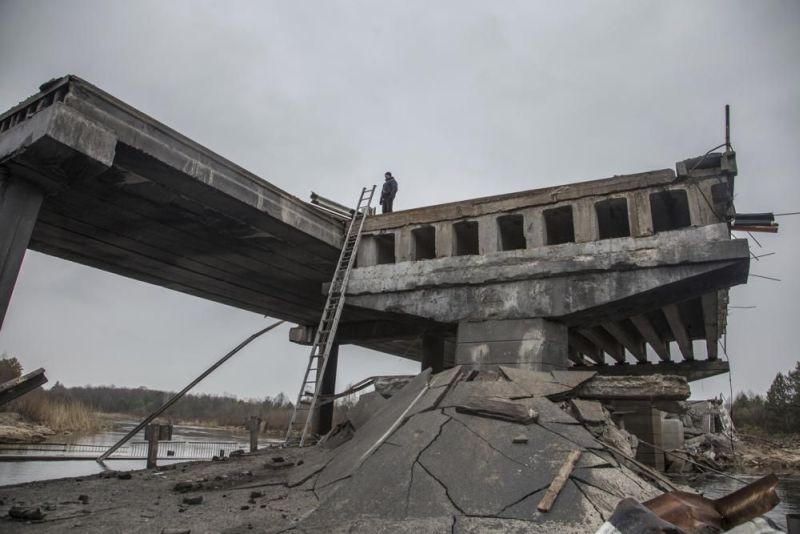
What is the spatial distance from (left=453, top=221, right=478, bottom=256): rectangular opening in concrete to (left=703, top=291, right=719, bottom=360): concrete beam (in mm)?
5474

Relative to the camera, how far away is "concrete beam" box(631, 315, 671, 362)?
46.8ft

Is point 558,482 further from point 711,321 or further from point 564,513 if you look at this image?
point 711,321

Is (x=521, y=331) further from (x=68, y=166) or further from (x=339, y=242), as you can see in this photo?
(x=68, y=166)

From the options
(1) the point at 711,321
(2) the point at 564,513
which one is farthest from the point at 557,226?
(2) the point at 564,513

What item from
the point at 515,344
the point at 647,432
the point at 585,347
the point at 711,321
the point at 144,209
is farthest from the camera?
the point at 585,347

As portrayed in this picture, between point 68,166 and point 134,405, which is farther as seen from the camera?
point 134,405

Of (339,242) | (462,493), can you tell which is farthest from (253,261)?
Result: (462,493)

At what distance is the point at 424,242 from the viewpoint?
12.9 m

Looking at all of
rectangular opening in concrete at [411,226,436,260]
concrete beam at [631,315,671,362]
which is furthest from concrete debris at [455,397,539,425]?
concrete beam at [631,315,671,362]

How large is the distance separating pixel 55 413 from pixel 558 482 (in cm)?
2825

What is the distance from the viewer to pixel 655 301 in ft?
32.1

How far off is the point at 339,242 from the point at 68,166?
6.05m

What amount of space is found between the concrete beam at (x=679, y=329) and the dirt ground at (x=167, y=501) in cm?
920

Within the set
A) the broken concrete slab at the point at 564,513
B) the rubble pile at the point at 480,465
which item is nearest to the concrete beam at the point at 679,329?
the rubble pile at the point at 480,465
